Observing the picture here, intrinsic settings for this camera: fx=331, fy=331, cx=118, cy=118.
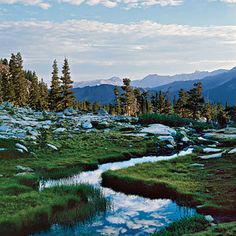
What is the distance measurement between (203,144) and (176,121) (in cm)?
2945

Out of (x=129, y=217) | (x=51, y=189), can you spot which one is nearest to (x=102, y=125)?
(x=51, y=189)

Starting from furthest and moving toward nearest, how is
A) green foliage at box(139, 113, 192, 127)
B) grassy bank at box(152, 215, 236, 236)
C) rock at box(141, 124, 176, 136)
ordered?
green foliage at box(139, 113, 192, 127), rock at box(141, 124, 176, 136), grassy bank at box(152, 215, 236, 236)

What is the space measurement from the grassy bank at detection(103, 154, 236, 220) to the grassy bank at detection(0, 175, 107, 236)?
164 inches

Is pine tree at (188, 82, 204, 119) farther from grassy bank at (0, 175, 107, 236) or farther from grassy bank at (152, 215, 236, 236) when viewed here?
grassy bank at (152, 215, 236, 236)

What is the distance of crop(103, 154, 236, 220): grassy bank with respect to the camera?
19.5 metres

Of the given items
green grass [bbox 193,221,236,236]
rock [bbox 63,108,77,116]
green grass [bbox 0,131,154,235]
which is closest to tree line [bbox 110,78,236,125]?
rock [bbox 63,108,77,116]

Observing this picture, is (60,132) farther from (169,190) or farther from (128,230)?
(128,230)

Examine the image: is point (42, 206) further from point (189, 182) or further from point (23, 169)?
point (189, 182)

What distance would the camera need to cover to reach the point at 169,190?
22781mm

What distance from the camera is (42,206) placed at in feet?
61.1

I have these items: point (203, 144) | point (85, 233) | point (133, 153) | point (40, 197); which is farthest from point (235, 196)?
point (203, 144)

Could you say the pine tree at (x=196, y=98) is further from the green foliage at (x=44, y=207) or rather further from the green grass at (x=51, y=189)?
the green foliage at (x=44, y=207)

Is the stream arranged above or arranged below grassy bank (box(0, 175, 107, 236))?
below

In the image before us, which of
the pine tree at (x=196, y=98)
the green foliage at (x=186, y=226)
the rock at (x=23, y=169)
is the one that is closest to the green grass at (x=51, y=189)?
the rock at (x=23, y=169)
